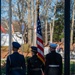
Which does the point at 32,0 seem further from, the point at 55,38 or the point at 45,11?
the point at 55,38

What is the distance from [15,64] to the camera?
24.1 ft

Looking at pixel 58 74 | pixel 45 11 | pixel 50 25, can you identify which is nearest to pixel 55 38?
pixel 50 25

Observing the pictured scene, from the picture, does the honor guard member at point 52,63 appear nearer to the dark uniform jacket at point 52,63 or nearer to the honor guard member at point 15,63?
the dark uniform jacket at point 52,63

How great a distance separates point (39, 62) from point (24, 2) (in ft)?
80.4

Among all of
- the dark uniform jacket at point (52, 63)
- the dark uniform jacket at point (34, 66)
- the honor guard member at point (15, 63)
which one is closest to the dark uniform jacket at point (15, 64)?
the honor guard member at point (15, 63)

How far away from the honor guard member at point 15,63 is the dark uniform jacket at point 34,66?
0.45 m

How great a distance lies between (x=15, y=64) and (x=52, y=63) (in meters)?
1.05

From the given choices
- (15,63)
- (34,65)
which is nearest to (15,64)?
(15,63)

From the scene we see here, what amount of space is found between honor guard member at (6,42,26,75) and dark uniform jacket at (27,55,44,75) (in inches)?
17.9

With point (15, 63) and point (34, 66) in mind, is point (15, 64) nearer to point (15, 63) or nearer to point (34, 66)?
point (15, 63)

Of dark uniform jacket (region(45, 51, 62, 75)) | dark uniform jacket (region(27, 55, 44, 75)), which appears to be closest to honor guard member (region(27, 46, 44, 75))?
dark uniform jacket (region(27, 55, 44, 75))

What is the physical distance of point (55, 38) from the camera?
44.7m

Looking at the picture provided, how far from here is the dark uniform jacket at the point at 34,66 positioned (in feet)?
25.6

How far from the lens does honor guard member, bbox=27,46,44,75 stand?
7.82 meters
